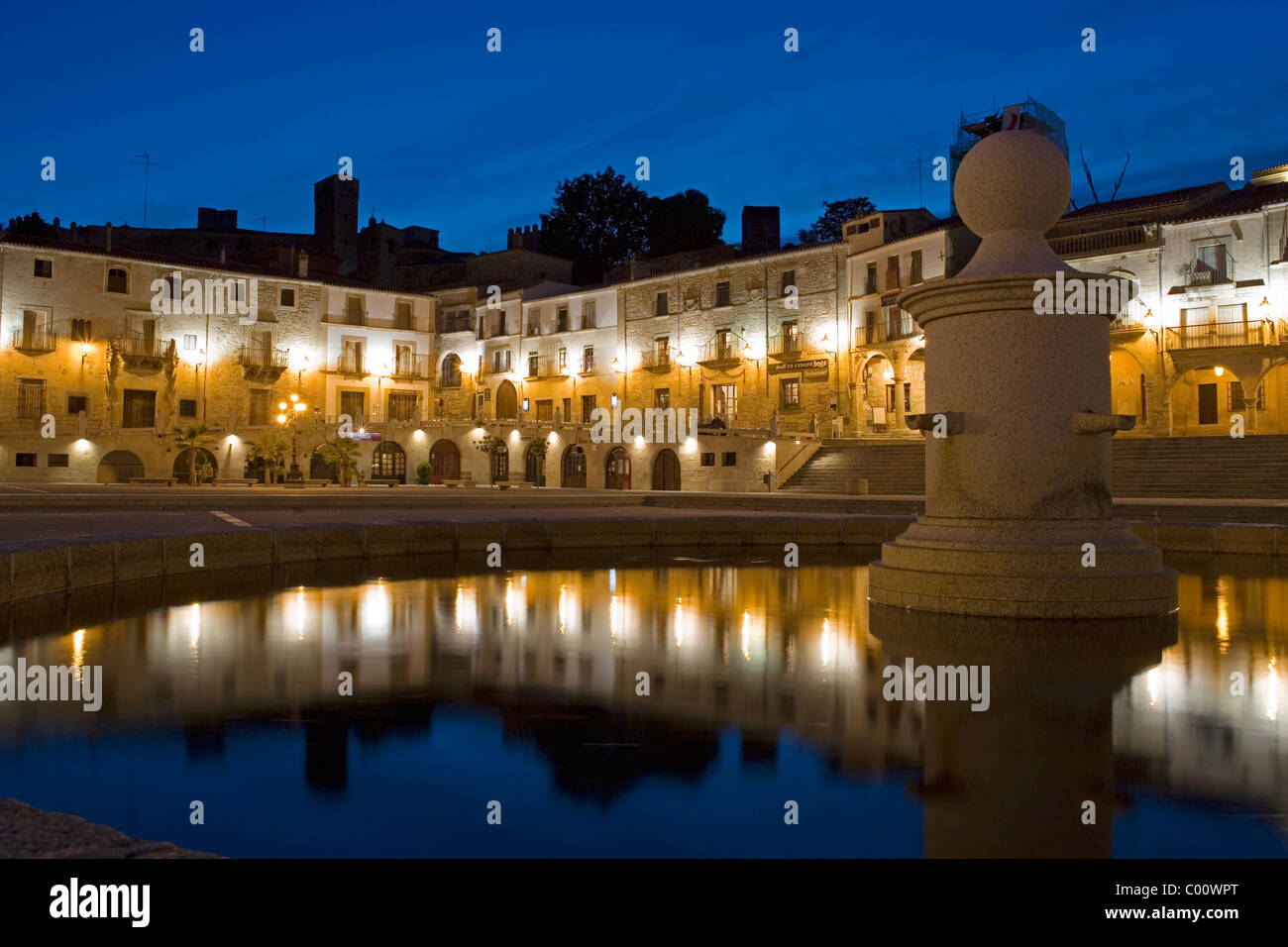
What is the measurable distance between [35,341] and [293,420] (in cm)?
1114

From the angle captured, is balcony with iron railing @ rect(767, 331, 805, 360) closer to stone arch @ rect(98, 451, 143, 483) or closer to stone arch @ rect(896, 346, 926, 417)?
stone arch @ rect(896, 346, 926, 417)

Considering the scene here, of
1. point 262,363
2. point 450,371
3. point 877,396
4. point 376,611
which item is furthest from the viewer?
point 450,371

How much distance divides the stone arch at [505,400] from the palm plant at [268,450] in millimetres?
16570

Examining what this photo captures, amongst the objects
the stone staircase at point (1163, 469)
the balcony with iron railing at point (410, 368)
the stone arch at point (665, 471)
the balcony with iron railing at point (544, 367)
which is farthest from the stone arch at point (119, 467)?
the stone staircase at point (1163, 469)

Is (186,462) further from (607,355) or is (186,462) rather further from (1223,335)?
(1223,335)

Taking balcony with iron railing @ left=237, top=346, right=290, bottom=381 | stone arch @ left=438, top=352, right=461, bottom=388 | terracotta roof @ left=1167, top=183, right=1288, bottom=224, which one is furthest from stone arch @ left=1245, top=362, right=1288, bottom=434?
balcony with iron railing @ left=237, top=346, right=290, bottom=381

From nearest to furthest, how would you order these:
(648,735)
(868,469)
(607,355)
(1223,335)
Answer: (648,735), (868,469), (1223,335), (607,355)

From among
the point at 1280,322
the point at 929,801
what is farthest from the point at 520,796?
the point at 1280,322

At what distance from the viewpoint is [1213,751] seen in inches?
171

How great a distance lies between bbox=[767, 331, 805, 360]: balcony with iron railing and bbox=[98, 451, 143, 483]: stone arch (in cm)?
2803

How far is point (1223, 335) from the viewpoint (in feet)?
123

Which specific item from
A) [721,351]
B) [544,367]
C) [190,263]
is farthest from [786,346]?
[190,263]

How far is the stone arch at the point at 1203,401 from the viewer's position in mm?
39344
